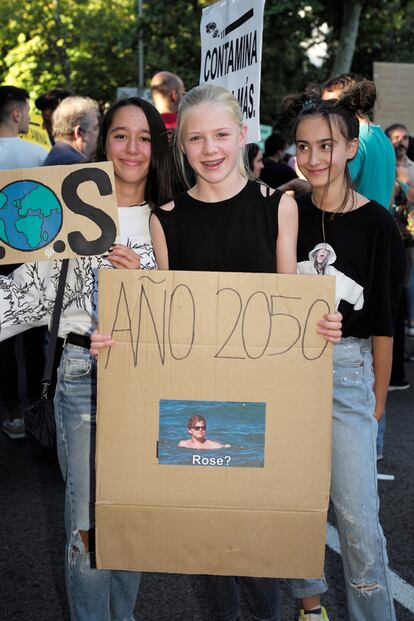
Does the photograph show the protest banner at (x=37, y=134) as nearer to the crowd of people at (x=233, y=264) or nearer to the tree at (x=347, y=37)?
the crowd of people at (x=233, y=264)

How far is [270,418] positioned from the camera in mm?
2338

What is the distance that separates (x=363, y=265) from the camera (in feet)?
9.07

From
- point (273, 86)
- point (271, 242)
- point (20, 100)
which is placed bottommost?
point (271, 242)

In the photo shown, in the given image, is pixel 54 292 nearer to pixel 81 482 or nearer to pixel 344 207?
pixel 81 482

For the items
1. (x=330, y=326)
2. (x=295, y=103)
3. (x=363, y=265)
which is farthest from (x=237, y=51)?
(x=330, y=326)

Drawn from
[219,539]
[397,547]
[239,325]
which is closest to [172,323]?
[239,325]

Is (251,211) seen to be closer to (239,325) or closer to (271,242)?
(271,242)

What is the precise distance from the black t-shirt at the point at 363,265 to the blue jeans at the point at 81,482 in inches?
31.8

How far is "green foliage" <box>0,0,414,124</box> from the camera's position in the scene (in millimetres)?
23125

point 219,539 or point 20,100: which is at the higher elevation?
point 20,100

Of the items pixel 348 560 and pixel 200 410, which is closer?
pixel 200 410

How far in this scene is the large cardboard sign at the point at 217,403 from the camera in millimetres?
2332

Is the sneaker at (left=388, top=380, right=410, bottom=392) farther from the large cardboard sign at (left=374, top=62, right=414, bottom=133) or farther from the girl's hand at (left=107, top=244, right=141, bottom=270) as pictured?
the large cardboard sign at (left=374, top=62, right=414, bottom=133)

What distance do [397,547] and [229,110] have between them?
2.22m
